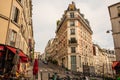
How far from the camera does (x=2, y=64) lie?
14156 millimetres

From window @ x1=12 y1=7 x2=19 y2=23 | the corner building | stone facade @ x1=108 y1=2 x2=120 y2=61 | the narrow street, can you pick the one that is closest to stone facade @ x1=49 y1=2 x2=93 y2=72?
the corner building

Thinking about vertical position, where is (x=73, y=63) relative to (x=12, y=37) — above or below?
below

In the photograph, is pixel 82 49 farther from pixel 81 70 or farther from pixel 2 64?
pixel 2 64

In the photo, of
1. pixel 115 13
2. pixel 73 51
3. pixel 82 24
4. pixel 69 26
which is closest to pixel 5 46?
pixel 115 13

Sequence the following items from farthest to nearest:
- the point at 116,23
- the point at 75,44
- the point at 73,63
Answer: the point at 75,44, the point at 73,63, the point at 116,23

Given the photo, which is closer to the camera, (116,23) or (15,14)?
(15,14)

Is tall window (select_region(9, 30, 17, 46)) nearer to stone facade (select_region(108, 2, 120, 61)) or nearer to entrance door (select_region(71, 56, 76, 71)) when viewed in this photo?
stone facade (select_region(108, 2, 120, 61))

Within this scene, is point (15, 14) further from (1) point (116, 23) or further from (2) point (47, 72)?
(1) point (116, 23)

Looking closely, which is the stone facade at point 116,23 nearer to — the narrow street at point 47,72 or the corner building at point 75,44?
the narrow street at point 47,72

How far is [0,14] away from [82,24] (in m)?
39.9

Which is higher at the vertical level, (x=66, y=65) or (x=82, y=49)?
(x=82, y=49)

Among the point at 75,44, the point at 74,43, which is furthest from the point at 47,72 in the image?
the point at 74,43

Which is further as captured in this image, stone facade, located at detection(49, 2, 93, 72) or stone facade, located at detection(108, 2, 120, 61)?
stone facade, located at detection(49, 2, 93, 72)

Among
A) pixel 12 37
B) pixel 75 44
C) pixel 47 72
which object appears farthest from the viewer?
pixel 75 44
